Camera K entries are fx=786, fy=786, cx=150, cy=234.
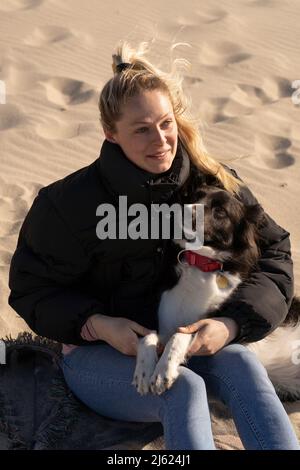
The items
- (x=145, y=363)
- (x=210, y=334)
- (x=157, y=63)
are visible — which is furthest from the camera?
(x=157, y=63)

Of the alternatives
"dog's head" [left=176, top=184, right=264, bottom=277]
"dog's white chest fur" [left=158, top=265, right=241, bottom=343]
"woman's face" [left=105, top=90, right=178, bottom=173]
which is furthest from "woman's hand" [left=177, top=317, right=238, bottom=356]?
"woman's face" [left=105, top=90, right=178, bottom=173]

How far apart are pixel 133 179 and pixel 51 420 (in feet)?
3.32

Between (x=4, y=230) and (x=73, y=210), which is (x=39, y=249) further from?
(x=4, y=230)

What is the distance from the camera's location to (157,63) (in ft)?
22.1

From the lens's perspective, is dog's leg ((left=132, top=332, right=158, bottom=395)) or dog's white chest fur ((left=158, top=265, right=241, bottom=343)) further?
dog's white chest fur ((left=158, top=265, right=241, bottom=343))

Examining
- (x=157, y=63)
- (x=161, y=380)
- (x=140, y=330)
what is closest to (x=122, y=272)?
(x=140, y=330)

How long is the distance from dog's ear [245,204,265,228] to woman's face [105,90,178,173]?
41 cm

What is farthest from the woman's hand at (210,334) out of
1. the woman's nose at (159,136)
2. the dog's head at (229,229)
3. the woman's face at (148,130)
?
the woman's nose at (159,136)

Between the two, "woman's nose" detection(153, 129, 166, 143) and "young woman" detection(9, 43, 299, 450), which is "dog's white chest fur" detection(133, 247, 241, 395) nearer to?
"young woman" detection(9, 43, 299, 450)

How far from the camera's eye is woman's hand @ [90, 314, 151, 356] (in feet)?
9.69

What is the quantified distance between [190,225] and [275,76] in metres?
4.03

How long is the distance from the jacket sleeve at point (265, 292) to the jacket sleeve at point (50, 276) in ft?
1.84

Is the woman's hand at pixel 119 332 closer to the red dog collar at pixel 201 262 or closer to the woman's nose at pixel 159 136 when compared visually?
the red dog collar at pixel 201 262

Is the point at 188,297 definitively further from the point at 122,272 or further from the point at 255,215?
the point at 255,215
